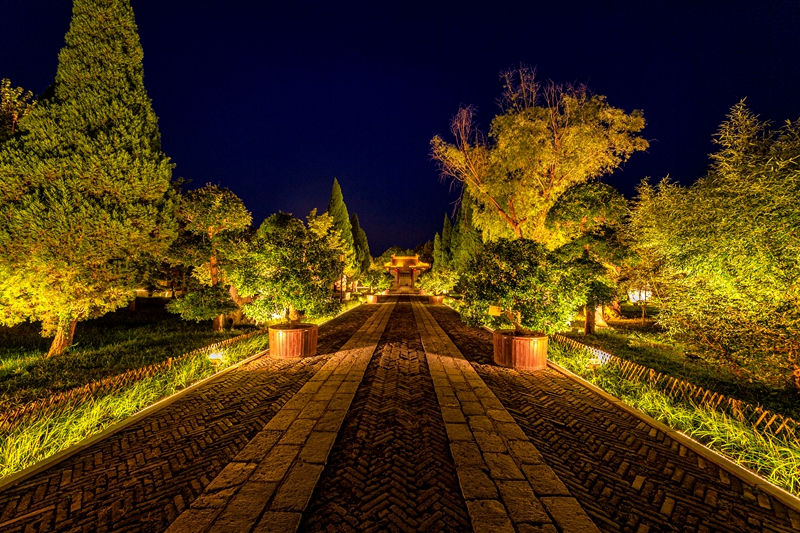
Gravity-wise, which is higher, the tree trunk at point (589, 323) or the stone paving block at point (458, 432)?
the tree trunk at point (589, 323)

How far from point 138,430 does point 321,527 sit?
3480mm

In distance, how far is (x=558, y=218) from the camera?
12773 mm

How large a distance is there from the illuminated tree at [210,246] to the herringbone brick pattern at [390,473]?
8675 mm

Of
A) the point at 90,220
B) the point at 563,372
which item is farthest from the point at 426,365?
the point at 90,220

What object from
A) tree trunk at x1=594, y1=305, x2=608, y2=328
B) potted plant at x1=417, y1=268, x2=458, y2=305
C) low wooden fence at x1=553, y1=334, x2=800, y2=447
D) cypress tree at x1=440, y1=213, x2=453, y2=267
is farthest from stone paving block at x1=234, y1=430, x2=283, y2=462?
cypress tree at x1=440, y1=213, x2=453, y2=267

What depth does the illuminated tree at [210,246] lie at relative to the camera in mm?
11922

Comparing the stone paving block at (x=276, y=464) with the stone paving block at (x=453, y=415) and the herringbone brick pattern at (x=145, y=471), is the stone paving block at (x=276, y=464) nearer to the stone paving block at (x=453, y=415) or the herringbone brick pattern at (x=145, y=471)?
the herringbone brick pattern at (x=145, y=471)

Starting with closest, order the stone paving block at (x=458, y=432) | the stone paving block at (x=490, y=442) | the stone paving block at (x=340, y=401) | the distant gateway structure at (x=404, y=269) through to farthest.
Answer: the stone paving block at (x=490, y=442) → the stone paving block at (x=458, y=432) → the stone paving block at (x=340, y=401) → the distant gateway structure at (x=404, y=269)

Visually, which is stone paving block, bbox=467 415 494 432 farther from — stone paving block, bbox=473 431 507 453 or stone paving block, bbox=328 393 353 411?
stone paving block, bbox=328 393 353 411

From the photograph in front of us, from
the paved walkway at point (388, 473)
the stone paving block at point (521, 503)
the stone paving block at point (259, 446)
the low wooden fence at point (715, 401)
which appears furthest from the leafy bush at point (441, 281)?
the stone paving block at point (521, 503)

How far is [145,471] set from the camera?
353 centimetres

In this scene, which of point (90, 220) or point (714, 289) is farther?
point (90, 220)

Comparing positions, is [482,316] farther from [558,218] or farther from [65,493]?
[65,493]

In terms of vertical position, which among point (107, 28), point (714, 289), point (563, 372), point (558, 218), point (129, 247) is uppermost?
point (107, 28)
